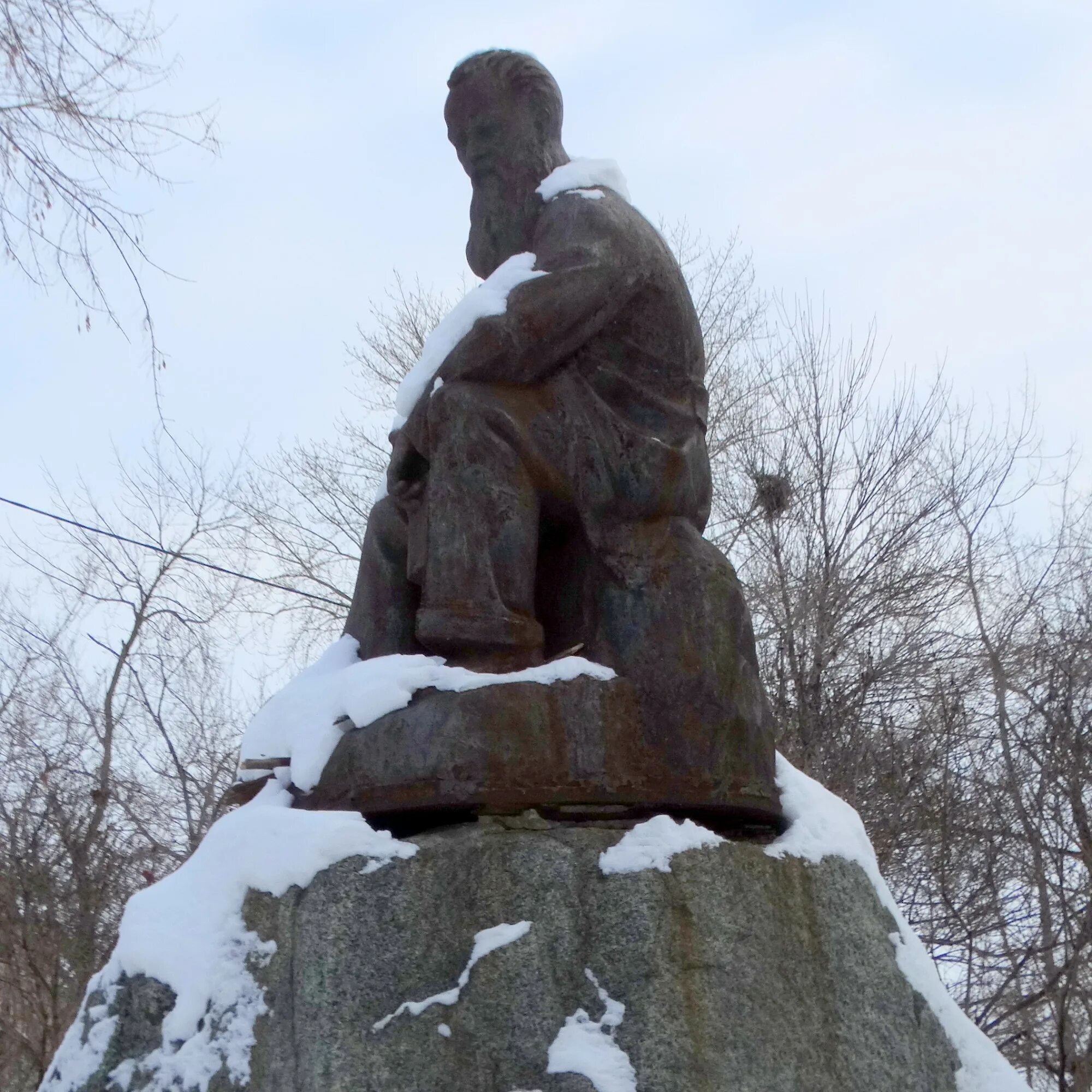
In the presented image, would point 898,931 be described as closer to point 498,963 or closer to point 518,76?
point 498,963

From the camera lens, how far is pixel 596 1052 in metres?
2.75

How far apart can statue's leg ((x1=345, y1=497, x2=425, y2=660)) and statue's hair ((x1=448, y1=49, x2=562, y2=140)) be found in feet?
3.66

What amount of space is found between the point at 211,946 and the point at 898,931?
5.28ft

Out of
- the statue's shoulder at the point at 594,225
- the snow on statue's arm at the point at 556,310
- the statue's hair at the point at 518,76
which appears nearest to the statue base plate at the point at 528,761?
the snow on statue's arm at the point at 556,310

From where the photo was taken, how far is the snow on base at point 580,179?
3.73 m

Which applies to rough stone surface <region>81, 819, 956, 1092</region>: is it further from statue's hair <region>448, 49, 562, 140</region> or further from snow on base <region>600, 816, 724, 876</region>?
statue's hair <region>448, 49, 562, 140</region>

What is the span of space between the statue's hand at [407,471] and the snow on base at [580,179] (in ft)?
2.43

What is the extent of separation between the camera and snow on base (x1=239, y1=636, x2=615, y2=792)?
322 centimetres

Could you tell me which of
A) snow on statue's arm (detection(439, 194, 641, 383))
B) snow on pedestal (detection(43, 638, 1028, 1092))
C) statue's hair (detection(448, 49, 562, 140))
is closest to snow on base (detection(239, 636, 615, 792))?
snow on pedestal (detection(43, 638, 1028, 1092))

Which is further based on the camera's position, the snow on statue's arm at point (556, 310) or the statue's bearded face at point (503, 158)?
the statue's bearded face at point (503, 158)

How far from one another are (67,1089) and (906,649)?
1017 cm

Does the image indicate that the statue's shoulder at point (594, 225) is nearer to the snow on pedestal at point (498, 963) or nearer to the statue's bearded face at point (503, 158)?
the statue's bearded face at point (503, 158)

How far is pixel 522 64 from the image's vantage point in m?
3.83

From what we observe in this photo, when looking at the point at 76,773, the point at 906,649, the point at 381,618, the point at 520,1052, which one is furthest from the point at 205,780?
the point at 520,1052
